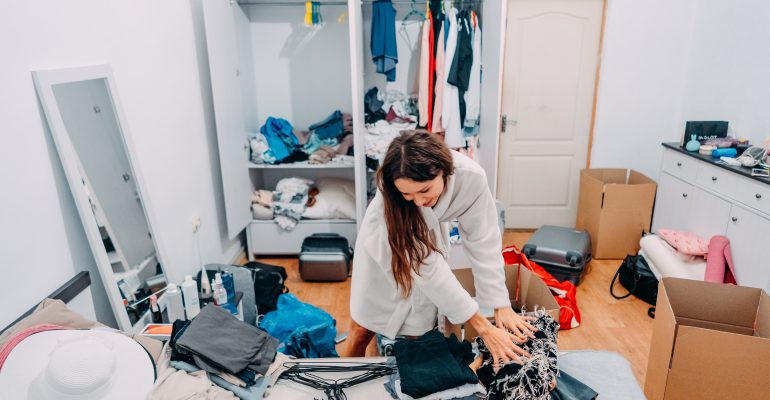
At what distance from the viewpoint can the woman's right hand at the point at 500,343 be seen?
1.37 metres

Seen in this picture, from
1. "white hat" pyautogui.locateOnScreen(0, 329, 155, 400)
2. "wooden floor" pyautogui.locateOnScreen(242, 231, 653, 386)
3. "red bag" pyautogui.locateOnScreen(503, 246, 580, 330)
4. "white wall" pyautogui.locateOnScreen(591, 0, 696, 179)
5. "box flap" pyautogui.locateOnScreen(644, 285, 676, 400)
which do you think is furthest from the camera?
"white wall" pyautogui.locateOnScreen(591, 0, 696, 179)

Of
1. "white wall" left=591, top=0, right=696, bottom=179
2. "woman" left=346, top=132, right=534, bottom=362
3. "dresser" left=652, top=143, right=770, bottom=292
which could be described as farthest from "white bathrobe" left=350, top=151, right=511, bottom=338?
"white wall" left=591, top=0, right=696, bottom=179

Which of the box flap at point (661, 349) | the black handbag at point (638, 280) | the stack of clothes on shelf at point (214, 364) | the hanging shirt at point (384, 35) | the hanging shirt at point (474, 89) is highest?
the hanging shirt at point (384, 35)

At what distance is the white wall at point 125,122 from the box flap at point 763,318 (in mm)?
2512

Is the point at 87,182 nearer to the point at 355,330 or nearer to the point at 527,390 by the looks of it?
the point at 355,330

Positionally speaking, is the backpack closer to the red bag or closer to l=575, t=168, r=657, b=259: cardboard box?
the red bag

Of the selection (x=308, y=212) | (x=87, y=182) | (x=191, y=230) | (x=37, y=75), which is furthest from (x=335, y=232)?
(x=37, y=75)

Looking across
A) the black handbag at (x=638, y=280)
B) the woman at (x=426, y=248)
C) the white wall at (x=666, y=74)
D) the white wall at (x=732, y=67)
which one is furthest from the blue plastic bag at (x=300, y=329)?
the white wall at (x=732, y=67)

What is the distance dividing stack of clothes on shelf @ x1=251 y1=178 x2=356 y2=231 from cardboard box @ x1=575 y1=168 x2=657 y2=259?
1.77m

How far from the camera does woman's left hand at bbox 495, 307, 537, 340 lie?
1448 millimetres

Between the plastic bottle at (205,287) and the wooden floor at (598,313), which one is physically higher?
the plastic bottle at (205,287)

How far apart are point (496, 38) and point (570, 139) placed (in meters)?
1.28

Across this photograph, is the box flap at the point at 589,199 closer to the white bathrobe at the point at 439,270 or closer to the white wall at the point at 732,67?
the white wall at the point at 732,67

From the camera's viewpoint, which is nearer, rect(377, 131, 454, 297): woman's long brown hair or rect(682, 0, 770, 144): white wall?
rect(377, 131, 454, 297): woman's long brown hair
